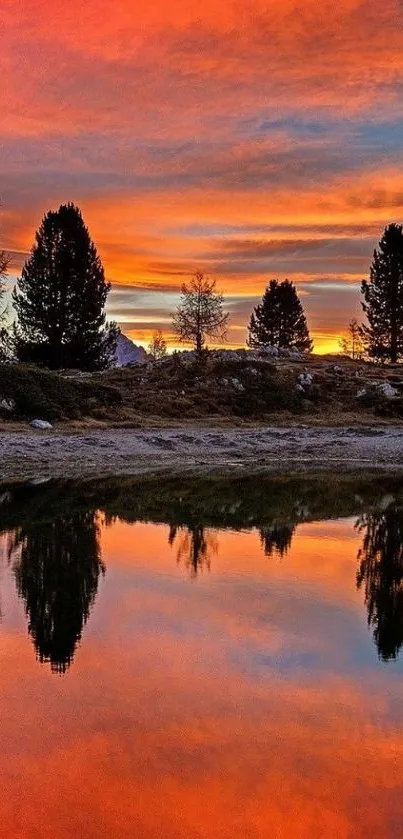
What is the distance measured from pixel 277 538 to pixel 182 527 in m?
2.40

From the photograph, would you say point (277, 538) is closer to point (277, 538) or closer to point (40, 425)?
point (277, 538)

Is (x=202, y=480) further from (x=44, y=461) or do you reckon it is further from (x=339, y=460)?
(x=339, y=460)

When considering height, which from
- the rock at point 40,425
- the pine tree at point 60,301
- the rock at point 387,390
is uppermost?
the pine tree at point 60,301

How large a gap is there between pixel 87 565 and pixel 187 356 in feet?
129

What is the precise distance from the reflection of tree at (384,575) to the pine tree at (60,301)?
3460 cm

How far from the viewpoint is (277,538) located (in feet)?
58.1

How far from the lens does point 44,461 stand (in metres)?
28.5

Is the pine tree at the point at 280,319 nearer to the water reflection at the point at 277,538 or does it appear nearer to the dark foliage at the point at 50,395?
the dark foliage at the point at 50,395

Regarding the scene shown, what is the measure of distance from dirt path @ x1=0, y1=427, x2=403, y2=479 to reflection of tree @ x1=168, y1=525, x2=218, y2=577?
9331 mm

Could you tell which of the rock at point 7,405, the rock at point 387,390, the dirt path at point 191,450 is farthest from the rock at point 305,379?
the rock at point 7,405

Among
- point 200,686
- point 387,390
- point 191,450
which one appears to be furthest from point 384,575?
point 387,390

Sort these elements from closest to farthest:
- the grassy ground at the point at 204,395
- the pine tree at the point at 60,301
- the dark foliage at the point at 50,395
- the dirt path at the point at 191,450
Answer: the dirt path at the point at 191,450
the dark foliage at the point at 50,395
the grassy ground at the point at 204,395
the pine tree at the point at 60,301

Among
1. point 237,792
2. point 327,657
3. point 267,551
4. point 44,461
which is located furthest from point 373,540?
point 44,461

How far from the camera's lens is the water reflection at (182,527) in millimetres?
11320
